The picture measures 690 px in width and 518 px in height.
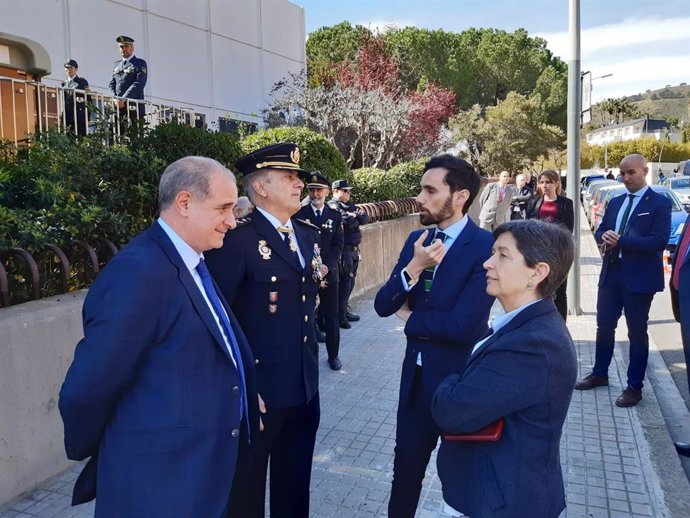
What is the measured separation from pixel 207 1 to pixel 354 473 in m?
15.7

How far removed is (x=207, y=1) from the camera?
54.4 feet

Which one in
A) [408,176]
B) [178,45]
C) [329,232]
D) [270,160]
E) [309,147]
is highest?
[178,45]

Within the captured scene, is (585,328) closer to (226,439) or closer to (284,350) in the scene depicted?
(284,350)

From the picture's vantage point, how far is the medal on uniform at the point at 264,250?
9.32 ft

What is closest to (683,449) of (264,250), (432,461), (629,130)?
(432,461)

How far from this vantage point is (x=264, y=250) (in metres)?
2.85

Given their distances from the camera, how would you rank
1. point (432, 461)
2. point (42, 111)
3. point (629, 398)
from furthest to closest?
point (42, 111) → point (629, 398) → point (432, 461)

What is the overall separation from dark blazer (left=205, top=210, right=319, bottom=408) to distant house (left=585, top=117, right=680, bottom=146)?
96989 millimetres

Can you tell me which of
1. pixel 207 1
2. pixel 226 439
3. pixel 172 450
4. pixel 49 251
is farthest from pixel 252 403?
pixel 207 1

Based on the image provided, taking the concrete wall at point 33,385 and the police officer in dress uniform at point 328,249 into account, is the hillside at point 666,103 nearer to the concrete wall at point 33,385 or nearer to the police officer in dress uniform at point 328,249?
the police officer in dress uniform at point 328,249

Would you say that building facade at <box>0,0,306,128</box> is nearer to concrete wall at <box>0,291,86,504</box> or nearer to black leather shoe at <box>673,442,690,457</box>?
concrete wall at <box>0,291,86,504</box>

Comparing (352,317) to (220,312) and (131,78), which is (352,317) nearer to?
(131,78)

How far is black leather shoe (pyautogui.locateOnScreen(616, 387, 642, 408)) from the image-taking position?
5.08 metres

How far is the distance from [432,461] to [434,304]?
187 cm
